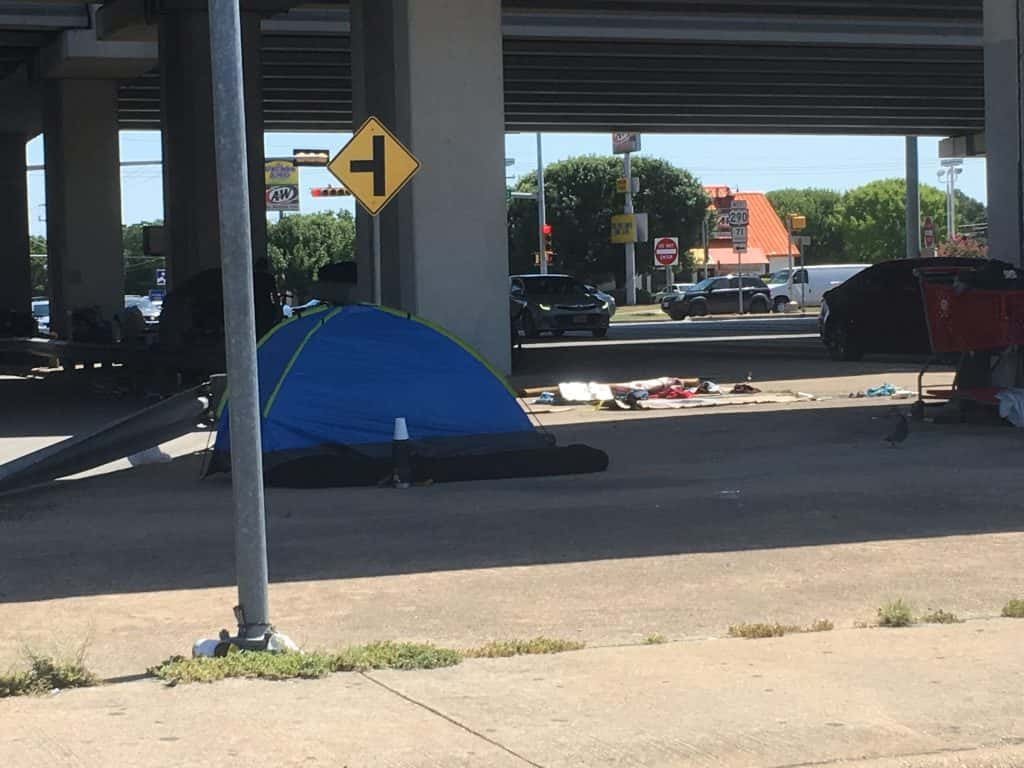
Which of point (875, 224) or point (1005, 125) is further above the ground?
point (875, 224)

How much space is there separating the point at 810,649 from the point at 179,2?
76.8 ft

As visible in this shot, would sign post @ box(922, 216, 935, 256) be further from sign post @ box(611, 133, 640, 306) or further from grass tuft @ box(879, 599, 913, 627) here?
grass tuft @ box(879, 599, 913, 627)

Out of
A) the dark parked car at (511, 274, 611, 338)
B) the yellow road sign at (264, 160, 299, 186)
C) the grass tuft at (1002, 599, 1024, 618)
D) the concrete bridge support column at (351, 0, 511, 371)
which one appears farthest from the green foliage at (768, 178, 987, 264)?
the grass tuft at (1002, 599, 1024, 618)

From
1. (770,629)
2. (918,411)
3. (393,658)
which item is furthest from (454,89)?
(393,658)

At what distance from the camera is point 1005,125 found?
57.0ft

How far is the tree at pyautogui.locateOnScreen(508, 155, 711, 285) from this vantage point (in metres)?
92.8

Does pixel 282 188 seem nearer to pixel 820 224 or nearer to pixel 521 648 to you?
pixel 820 224

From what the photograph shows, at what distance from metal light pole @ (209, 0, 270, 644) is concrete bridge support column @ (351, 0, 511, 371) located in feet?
53.5

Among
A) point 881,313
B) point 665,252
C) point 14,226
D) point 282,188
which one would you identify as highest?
point 282,188

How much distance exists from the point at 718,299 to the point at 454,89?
144 feet

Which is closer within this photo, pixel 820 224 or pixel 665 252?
pixel 665 252

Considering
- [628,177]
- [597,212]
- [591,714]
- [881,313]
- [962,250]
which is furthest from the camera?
[597,212]

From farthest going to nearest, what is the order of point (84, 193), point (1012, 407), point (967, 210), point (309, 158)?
point (967, 210) < point (309, 158) < point (84, 193) < point (1012, 407)

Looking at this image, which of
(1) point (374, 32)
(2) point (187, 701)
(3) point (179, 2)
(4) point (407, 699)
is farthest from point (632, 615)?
(3) point (179, 2)
